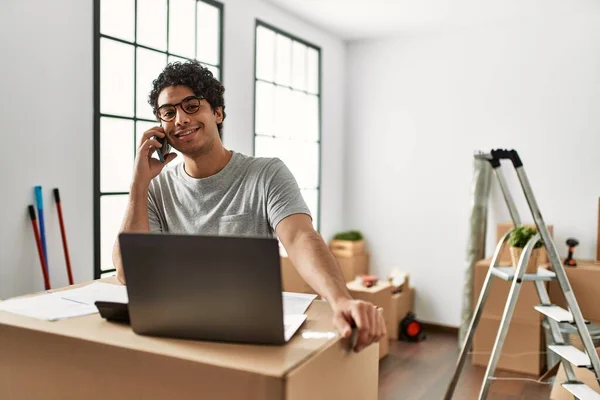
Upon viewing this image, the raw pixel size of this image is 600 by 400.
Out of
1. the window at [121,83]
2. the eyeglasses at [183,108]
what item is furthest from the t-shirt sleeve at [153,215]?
the window at [121,83]

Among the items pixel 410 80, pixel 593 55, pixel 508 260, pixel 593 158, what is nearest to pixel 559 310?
pixel 508 260

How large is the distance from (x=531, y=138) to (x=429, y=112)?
2.81 feet

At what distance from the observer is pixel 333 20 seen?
14.8 feet

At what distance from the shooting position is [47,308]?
110 centimetres

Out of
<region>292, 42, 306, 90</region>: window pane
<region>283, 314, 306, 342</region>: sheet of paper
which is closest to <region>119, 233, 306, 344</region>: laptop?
<region>283, 314, 306, 342</region>: sheet of paper

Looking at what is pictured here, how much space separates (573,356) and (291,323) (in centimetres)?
209

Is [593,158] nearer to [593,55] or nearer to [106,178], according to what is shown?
[593,55]

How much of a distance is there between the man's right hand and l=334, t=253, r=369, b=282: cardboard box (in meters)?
3.19

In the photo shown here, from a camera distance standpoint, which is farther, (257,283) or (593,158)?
(593,158)

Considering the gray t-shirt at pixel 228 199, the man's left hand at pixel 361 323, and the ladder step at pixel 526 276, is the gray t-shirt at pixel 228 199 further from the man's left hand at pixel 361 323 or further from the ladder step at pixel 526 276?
the ladder step at pixel 526 276

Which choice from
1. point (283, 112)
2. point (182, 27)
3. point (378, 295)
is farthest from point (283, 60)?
point (378, 295)

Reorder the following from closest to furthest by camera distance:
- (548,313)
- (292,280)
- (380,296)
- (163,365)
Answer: (163,365) < (548,313) < (292,280) < (380,296)

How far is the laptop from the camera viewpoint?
0.81 meters

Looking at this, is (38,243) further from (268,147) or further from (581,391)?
(581,391)
